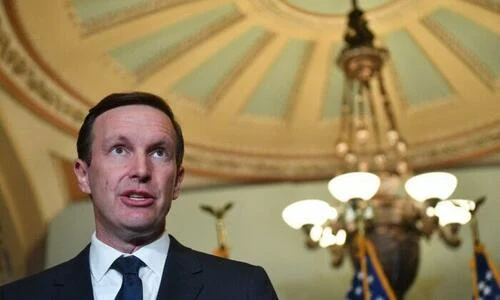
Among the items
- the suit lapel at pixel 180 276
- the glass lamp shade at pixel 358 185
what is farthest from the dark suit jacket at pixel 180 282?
the glass lamp shade at pixel 358 185

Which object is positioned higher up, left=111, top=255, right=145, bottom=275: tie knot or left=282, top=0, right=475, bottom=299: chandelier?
left=282, top=0, right=475, bottom=299: chandelier

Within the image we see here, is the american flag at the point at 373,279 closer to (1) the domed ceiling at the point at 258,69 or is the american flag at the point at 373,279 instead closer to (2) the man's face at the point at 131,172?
(1) the domed ceiling at the point at 258,69

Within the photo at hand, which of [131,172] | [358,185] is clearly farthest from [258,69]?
[131,172]

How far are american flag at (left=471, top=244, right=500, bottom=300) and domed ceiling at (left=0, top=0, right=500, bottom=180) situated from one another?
1.40 meters

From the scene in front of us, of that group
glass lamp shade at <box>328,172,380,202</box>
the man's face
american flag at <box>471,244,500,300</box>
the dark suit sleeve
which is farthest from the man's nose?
american flag at <box>471,244,500,300</box>

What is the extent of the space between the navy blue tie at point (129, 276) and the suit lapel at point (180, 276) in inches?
1.5

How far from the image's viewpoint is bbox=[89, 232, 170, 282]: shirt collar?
124 cm

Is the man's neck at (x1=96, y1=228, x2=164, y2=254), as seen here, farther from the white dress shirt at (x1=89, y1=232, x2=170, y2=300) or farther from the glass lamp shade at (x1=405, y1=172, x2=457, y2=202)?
the glass lamp shade at (x1=405, y1=172, x2=457, y2=202)

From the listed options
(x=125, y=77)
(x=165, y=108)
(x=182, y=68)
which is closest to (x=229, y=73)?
(x=182, y=68)

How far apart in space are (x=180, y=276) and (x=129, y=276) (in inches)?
3.5

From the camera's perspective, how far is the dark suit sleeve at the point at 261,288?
1248 mm

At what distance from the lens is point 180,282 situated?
4.06 feet

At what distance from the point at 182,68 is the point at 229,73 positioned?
1.14 feet

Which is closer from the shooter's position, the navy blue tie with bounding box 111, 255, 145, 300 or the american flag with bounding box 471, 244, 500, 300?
the navy blue tie with bounding box 111, 255, 145, 300
